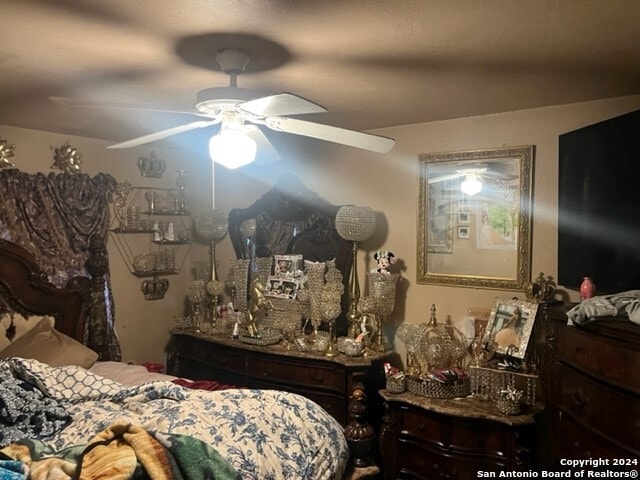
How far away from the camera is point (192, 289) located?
159 inches

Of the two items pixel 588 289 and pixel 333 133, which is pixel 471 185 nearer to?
pixel 588 289

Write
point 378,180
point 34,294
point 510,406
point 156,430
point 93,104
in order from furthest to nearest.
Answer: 1. point 378,180
2. point 34,294
3. point 510,406
4. point 93,104
5. point 156,430

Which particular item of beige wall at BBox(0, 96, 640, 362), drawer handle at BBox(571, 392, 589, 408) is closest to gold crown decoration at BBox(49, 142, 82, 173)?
beige wall at BBox(0, 96, 640, 362)

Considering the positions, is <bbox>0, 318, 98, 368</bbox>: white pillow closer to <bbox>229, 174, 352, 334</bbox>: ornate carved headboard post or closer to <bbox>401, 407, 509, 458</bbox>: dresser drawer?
<bbox>229, 174, 352, 334</bbox>: ornate carved headboard post

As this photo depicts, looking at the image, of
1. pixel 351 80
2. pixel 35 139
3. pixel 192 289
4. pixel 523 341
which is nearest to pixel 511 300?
pixel 523 341

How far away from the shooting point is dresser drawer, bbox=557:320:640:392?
1.83 metres

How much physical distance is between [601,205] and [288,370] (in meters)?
2.10

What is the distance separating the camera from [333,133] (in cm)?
218

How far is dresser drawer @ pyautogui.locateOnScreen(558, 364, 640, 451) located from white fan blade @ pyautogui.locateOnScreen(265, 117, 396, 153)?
128cm

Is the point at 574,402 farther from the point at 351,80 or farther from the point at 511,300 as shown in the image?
the point at 351,80

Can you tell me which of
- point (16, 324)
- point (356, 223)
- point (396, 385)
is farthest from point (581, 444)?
point (16, 324)

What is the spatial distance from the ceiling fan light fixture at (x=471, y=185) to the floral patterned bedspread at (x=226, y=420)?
1830 mm

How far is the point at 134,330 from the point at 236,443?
2844 mm

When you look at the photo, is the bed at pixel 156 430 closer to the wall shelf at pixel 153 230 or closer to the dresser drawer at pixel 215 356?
the dresser drawer at pixel 215 356
